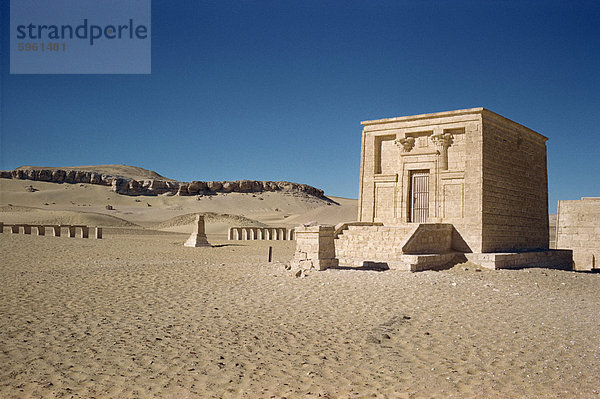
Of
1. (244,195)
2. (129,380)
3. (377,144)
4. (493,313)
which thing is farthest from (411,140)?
(244,195)

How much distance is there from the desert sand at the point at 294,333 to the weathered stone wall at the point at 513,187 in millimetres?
2963

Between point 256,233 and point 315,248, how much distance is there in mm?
22022

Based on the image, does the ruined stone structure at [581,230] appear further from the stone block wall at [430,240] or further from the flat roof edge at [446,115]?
the stone block wall at [430,240]

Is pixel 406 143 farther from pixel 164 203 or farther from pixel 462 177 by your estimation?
pixel 164 203

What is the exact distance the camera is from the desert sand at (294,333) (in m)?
5.02

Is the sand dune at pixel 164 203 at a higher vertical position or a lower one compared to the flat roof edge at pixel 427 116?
lower

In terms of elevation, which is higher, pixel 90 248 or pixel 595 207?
pixel 595 207

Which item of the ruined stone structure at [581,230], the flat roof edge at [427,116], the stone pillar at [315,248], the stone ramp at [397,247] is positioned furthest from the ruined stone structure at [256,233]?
the stone pillar at [315,248]

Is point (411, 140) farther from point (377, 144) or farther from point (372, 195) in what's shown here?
point (372, 195)

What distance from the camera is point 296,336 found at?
269 inches

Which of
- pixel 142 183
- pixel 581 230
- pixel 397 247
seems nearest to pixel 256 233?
pixel 581 230

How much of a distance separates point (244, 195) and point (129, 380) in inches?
3360

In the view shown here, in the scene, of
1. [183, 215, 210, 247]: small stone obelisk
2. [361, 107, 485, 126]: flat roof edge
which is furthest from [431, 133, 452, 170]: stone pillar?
[183, 215, 210, 247]: small stone obelisk

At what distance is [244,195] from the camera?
89812 millimetres
